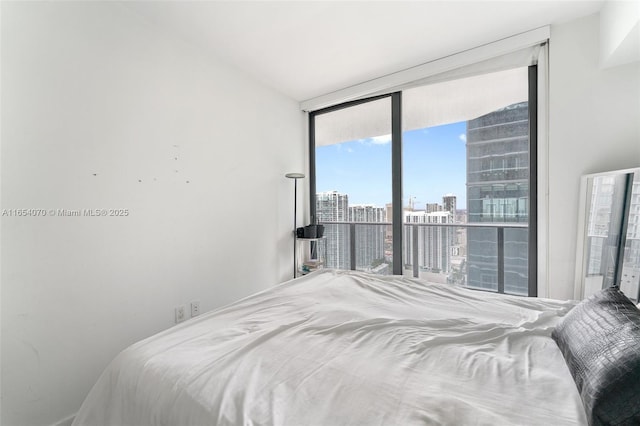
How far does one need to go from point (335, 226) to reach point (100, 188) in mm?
2783

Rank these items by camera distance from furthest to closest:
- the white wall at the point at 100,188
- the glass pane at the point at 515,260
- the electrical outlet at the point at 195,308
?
1. the glass pane at the point at 515,260
2. the electrical outlet at the point at 195,308
3. the white wall at the point at 100,188

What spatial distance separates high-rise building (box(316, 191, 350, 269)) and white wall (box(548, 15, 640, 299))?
2.24m

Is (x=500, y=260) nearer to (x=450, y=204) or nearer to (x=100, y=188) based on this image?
(x=450, y=204)

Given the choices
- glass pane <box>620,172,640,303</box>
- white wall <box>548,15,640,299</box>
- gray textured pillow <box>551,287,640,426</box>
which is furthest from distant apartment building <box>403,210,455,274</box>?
gray textured pillow <box>551,287,640,426</box>

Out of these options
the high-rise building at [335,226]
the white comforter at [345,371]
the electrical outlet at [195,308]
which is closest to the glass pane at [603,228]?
the white comforter at [345,371]

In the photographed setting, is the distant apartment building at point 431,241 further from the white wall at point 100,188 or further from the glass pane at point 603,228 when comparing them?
the white wall at point 100,188

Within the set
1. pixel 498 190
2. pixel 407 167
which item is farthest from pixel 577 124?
pixel 407 167

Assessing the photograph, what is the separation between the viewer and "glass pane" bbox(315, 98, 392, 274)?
3299 mm

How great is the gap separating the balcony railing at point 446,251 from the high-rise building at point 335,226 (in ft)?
0.05

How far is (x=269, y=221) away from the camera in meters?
3.08

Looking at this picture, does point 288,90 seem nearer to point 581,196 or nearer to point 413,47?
point 413,47

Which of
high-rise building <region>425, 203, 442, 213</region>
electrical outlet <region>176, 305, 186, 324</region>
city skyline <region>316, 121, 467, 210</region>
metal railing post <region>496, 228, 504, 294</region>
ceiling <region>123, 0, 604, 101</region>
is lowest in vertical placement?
electrical outlet <region>176, 305, 186, 324</region>

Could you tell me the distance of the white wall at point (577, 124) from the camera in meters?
1.90

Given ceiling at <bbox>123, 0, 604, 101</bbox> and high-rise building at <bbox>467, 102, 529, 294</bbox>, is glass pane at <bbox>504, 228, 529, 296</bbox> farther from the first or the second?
ceiling at <bbox>123, 0, 604, 101</bbox>
